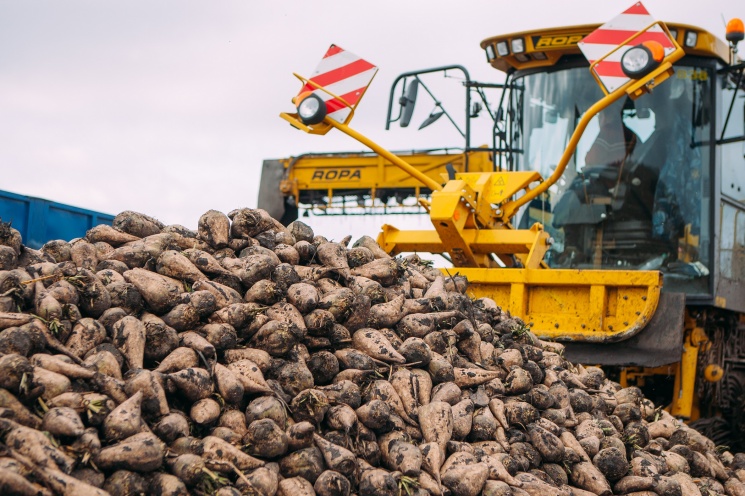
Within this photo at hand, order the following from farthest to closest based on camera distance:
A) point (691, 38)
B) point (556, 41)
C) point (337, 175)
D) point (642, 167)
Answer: point (337, 175), point (556, 41), point (642, 167), point (691, 38)

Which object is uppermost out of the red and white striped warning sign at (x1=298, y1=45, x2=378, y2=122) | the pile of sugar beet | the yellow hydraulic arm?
the red and white striped warning sign at (x1=298, y1=45, x2=378, y2=122)

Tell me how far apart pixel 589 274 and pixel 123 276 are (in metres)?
3.37

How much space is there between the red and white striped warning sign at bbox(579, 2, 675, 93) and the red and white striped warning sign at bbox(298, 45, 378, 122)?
1492 mm

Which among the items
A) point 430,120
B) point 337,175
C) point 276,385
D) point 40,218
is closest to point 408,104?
point 430,120

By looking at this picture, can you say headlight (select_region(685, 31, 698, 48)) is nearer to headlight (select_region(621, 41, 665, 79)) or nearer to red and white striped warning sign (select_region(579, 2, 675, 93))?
red and white striped warning sign (select_region(579, 2, 675, 93))

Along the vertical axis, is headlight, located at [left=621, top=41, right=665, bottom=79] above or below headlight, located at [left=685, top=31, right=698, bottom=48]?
below

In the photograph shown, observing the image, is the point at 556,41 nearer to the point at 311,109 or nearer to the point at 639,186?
the point at 639,186

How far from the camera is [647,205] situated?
274 inches

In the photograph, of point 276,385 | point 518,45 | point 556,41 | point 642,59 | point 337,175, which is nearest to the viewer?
point 276,385

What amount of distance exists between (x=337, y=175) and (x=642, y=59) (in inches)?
380

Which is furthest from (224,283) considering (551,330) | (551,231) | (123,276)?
(551,231)

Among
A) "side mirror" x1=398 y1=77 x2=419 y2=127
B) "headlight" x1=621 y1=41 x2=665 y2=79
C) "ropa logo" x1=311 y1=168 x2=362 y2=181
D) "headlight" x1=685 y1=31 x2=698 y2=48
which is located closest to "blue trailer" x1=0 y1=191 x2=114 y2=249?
"side mirror" x1=398 y1=77 x2=419 y2=127

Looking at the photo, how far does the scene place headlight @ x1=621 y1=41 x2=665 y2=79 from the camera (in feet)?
19.6

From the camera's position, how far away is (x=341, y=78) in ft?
21.9
